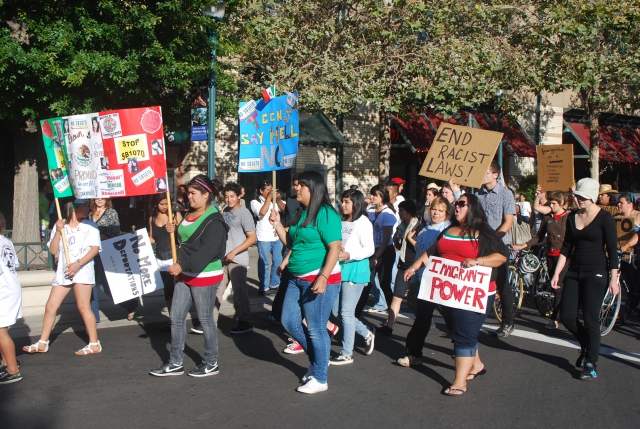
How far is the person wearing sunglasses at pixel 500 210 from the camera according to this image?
7.55m

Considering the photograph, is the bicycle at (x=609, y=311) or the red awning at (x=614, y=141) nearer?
the bicycle at (x=609, y=311)

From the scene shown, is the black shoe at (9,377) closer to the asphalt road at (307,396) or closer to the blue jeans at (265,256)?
the asphalt road at (307,396)

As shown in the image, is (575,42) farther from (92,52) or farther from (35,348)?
(35,348)

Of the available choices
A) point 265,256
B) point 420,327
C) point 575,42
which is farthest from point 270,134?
point 575,42

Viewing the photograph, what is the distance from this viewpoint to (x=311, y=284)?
556 cm

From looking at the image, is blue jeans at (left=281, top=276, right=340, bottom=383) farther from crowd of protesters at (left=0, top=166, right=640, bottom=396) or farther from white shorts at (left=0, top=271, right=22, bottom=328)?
white shorts at (left=0, top=271, right=22, bottom=328)

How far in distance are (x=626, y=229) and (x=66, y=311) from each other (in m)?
7.68

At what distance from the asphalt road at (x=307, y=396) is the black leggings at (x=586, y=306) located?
356 mm

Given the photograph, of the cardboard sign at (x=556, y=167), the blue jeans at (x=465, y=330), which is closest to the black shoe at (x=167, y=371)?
the blue jeans at (x=465, y=330)

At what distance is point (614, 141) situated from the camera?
25.0m

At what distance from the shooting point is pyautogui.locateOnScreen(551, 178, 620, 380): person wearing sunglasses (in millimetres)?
6066

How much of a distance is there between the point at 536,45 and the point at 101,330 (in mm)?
11910

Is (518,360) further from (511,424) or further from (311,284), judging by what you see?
(311,284)

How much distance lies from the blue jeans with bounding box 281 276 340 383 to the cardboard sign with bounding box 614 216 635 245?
562cm
